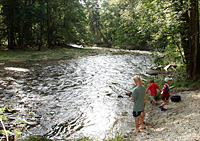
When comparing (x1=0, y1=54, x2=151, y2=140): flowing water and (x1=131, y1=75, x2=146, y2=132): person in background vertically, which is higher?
(x1=131, y1=75, x2=146, y2=132): person in background

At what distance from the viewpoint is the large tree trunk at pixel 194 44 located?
9.33 m

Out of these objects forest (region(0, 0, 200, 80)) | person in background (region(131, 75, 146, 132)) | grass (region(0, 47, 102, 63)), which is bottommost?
person in background (region(131, 75, 146, 132))

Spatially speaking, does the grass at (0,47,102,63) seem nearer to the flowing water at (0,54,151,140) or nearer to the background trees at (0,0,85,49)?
the background trees at (0,0,85,49)

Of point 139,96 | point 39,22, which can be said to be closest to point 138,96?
point 139,96

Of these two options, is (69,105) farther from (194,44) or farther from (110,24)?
(110,24)

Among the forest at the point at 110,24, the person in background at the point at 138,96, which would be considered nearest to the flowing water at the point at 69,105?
the person in background at the point at 138,96

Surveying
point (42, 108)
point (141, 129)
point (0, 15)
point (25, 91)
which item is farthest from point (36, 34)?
point (141, 129)

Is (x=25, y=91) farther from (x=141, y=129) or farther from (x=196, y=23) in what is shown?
(x=196, y=23)

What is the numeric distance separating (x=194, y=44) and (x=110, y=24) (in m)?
48.2

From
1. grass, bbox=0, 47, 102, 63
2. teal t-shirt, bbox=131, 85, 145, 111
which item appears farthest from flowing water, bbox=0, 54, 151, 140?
grass, bbox=0, 47, 102, 63

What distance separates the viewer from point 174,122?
612cm

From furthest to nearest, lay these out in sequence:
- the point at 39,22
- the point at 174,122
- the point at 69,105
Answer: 1. the point at 39,22
2. the point at 69,105
3. the point at 174,122

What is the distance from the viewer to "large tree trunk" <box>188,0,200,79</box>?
933cm

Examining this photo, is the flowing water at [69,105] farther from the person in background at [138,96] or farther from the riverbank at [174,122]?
the person in background at [138,96]
